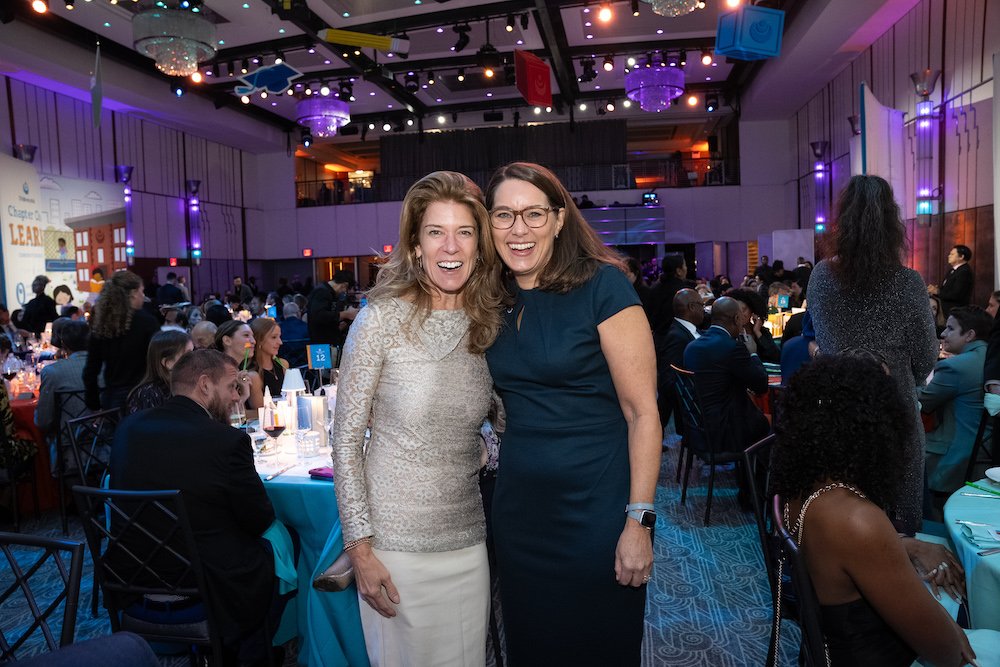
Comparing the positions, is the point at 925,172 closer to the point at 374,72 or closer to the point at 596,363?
the point at 374,72

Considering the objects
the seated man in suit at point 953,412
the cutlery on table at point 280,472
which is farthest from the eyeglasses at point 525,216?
the seated man in suit at point 953,412

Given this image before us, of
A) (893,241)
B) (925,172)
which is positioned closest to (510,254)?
(893,241)

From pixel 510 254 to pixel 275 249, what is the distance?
2046 cm

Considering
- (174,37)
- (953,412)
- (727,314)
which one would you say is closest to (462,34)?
(174,37)

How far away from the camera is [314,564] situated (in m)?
2.95

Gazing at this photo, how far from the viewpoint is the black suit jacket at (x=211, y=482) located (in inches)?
94.2

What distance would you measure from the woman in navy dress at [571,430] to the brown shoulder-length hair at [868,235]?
1.37m

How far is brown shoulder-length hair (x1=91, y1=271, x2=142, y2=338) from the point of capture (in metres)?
4.83

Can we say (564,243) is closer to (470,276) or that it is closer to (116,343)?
(470,276)

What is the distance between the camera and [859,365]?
1.78 metres

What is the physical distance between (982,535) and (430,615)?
159cm

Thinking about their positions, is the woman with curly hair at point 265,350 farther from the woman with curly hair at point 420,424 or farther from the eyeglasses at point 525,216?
the eyeglasses at point 525,216

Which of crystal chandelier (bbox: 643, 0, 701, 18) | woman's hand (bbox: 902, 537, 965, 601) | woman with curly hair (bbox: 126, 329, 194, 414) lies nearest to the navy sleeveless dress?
woman's hand (bbox: 902, 537, 965, 601)

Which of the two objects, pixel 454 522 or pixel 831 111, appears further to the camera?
pixel 831 111
